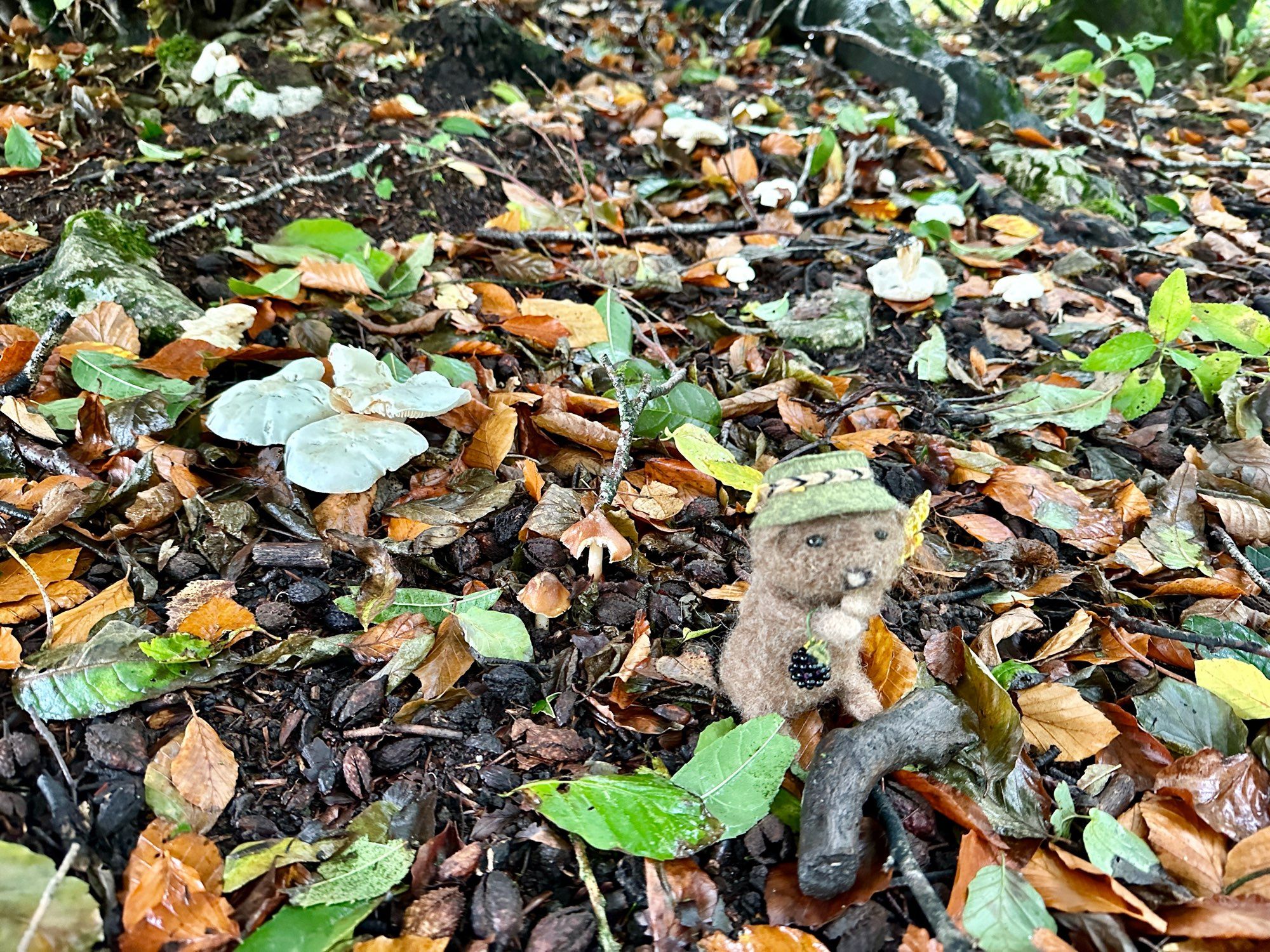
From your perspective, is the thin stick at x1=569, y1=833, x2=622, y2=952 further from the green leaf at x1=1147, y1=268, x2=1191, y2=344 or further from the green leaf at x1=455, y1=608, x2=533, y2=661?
the green leaf at x1=1147, y1=268, x2=1191, y2=344

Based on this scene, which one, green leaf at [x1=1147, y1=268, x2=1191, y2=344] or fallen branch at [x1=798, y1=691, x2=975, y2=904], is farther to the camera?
green leaf at [x1=1147, y1=268, x2=1191, y2=344]

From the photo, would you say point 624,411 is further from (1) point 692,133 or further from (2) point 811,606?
(1) point 692,133

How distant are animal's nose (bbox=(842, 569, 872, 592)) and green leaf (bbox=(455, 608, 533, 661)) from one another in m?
0.81

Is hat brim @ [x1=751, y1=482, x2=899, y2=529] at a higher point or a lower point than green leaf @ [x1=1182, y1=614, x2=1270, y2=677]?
higher

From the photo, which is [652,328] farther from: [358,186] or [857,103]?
[857,103]

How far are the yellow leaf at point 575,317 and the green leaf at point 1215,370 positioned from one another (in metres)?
2.03

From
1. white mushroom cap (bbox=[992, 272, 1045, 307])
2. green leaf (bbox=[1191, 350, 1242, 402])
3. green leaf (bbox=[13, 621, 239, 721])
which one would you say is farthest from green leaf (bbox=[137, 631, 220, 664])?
white mushroom cap (bbox=[992, 272, 1045, 307])

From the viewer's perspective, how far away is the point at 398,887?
165 cm

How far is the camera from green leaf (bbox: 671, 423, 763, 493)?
2.01m

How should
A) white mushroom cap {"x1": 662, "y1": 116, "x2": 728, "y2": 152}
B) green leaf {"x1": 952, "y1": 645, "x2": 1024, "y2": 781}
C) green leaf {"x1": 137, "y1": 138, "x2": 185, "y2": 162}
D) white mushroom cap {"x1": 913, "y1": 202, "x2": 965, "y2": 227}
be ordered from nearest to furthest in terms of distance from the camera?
green leaf {"x1": 952, "y1": 645, "x2": 1024, "y2": 781} < green leaf {"x1": 137, "y1": 138, "x2": 185, "y2": 162} < white mushroom cap {"x1": 913, "y1": 202, "x2": 965, "y2": 227} < white mushroom cap {"x1": 662, "y1": 116, "x2": 728, "y2": 152}

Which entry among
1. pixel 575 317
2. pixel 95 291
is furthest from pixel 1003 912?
pixel 95 291

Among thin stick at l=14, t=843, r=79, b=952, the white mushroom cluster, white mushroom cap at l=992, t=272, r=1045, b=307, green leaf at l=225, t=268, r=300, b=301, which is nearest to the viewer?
thin stick at l=14, t=843, r=79, b=952

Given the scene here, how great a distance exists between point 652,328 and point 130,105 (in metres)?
2.98

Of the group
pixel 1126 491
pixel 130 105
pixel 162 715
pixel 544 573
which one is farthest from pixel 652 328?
pixel 130 105
